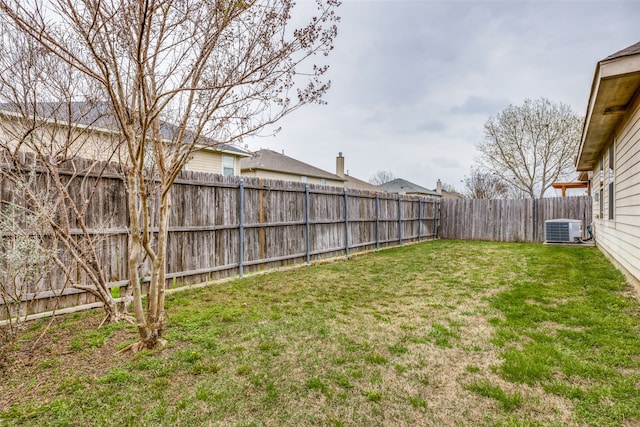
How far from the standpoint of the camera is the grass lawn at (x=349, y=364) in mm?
1910

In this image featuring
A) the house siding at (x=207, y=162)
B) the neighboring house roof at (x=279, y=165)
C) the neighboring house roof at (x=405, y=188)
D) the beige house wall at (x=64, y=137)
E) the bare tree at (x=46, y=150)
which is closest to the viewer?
the bare tree at (x=46, y=150)

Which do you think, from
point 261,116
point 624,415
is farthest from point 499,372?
point 261,116

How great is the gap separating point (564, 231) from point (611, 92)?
7464 mm

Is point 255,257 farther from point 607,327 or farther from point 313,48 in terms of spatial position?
point 607,327

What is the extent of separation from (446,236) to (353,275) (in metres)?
8.98

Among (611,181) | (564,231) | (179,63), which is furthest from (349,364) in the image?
(564,231)

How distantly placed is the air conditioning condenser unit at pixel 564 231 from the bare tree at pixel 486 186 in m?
16.9

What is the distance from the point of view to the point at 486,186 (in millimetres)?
26875

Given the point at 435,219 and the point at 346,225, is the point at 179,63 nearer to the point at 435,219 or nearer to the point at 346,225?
the point at 346,225

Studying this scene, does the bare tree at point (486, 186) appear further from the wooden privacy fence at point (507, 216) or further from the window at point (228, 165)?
the window at point (228, 165)

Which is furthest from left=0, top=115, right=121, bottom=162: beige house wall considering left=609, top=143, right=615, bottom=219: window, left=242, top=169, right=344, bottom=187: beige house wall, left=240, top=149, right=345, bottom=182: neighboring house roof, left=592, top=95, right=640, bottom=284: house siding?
left=242, top=169, right=344, bottom=187: beige house wall

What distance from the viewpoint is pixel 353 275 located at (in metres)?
6.14

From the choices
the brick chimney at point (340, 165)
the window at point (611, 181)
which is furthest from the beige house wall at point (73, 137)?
the brick chimney at point (340, 165)

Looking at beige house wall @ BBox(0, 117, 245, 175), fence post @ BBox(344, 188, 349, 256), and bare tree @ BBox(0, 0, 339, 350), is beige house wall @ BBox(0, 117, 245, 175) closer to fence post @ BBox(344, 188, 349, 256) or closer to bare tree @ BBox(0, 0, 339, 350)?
bare tree @ BBox(0, 0, 339, 350)
